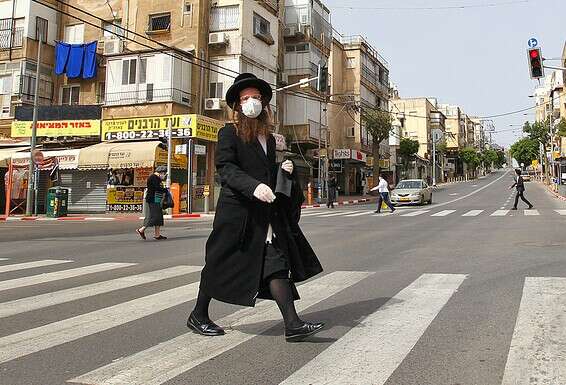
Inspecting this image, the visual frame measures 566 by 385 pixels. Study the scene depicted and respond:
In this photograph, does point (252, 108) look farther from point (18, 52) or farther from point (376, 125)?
point (376, 125)

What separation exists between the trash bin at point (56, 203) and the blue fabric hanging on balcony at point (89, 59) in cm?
945

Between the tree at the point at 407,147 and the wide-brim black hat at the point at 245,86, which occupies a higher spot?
the tree at the point at 407,147

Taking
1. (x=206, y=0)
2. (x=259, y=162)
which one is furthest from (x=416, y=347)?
(x=206, y=0)

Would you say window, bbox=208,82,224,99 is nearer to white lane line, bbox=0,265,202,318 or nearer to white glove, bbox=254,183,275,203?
white lane line, bbox=0,265,202,318

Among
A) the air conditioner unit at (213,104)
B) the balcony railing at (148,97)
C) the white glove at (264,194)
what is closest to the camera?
the white glove at (264,194)

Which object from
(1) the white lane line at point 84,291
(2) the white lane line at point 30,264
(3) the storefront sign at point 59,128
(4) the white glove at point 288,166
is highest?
(3) the storefront sign at point 59,128

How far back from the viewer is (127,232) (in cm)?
1454

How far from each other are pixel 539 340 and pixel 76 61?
30014 millimetres

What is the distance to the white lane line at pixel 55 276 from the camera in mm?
6480

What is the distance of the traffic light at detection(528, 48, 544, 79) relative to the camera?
18953 mm

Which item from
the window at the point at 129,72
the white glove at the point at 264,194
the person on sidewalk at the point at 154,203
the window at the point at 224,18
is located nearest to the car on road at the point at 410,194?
the window at the point at 224,18

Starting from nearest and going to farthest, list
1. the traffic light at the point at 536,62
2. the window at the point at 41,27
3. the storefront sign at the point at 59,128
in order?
1. the traffic light at the point at 536,62
2. the storefront sign at the point at 59,128
3. the window at the point at 41,27

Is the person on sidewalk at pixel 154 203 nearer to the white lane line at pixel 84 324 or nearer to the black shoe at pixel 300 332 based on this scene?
the white lane line at pixel 84 324

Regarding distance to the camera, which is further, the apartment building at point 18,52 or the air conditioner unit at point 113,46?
the apartment building at point 18,52
